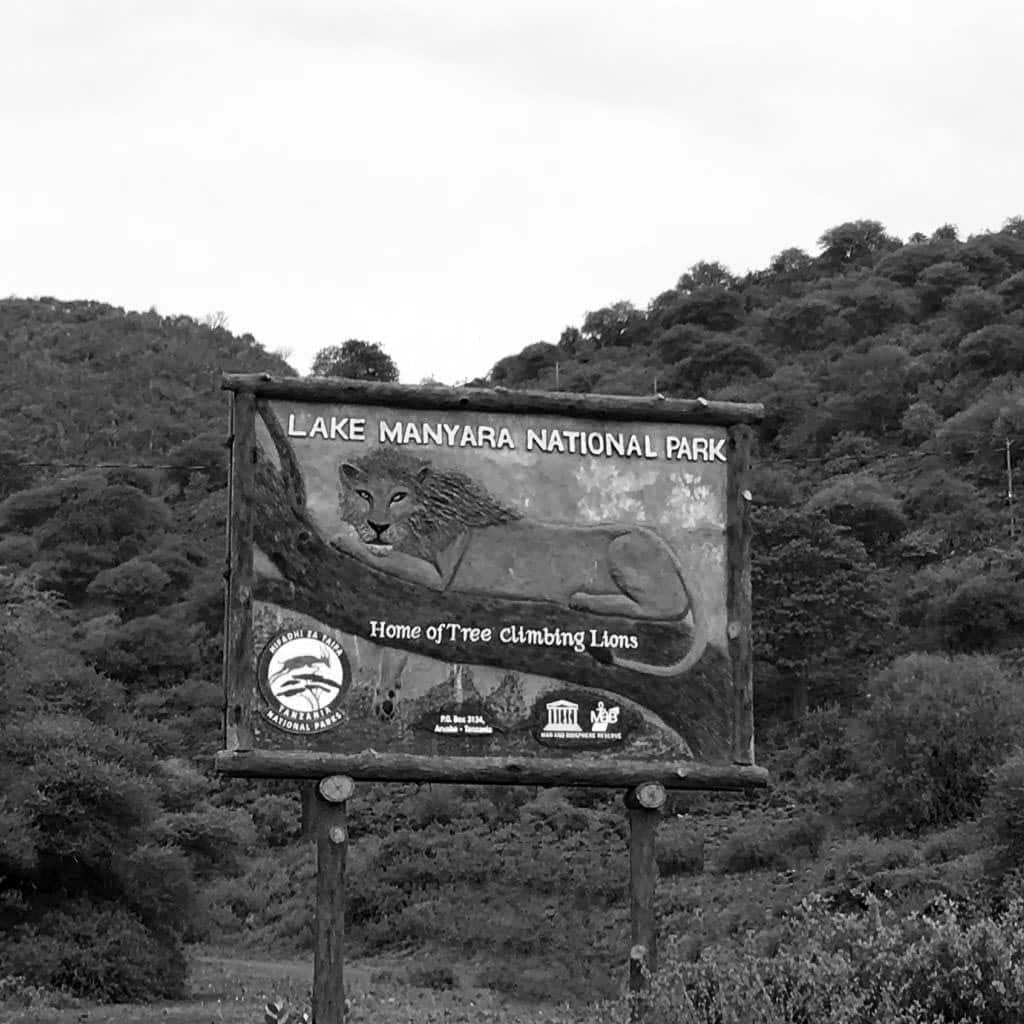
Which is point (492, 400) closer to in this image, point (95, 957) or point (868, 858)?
point (95, 957)

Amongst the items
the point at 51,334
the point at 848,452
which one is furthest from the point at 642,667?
the point at 51,334

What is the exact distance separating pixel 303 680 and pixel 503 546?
1799 millimetres

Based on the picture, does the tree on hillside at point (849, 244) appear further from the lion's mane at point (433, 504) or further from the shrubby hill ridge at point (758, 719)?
the lion's mane at point (433, 504)

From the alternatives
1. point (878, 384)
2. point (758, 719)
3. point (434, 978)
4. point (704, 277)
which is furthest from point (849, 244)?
point (434, 978)

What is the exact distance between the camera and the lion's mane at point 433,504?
12.6 metres

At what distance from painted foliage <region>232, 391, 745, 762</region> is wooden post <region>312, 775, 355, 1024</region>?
1.18ft

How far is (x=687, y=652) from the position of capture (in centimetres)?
1297

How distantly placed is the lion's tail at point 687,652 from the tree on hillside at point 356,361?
6415 cm

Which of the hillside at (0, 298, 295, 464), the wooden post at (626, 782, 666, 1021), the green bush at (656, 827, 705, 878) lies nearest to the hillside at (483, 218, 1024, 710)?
the green bush at (656, 827, 705, 878)

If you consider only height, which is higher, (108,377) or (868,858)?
(108,377)

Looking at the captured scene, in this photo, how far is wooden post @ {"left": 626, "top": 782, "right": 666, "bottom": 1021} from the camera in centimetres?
1210

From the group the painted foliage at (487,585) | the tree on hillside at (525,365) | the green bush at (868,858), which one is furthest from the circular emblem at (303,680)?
the tree on hillside at (525,365)

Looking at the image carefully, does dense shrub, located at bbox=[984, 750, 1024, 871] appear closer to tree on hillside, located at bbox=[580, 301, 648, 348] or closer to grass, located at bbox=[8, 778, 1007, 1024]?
grass, located at bbox=[8, 778, 1007, 1024]

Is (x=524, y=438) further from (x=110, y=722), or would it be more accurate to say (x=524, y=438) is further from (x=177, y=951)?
(x=110, y=722)
